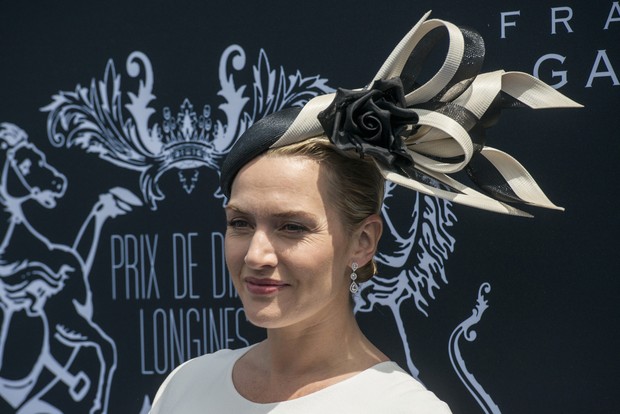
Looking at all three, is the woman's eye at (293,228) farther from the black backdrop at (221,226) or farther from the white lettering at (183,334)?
the white lettering at (183,334)

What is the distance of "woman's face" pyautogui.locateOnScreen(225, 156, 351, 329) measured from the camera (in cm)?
163

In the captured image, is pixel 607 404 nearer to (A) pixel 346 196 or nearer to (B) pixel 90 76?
(A) pixel 346 196

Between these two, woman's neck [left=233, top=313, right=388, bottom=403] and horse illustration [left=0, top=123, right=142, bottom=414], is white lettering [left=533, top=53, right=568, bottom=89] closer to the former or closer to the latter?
woman's neck [left=233, top=313, right=388, bottom=403]

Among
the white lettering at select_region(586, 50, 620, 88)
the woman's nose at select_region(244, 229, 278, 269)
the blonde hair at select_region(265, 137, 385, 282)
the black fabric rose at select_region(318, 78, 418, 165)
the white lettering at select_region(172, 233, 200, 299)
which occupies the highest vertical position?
the white lettering at select_region(586, 50, 620, 88)

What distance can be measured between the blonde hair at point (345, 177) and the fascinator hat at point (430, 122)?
0.07 feet

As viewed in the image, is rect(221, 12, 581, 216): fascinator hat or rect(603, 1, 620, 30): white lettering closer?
rect(221, 12, 581, 216): fascinator hat

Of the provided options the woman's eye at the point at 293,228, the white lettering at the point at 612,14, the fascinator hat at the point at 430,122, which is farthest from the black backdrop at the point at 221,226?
the woman's eye at the point at 293,228

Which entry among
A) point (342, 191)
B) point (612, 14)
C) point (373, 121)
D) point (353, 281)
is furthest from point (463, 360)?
point (612, 14)

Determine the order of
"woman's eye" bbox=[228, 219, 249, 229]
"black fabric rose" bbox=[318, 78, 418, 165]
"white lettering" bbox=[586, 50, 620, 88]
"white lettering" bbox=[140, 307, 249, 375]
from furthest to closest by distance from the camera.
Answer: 1. "white lettering" bbox=[140, 307, 249, 375]
2. "white lettering" bbox=[586, 50, 620, 88]
3. "woman's eye" bbox=[228, 219, 249, 229]
4. "black fabric rose" bbox=[318, 78, 418, 165]

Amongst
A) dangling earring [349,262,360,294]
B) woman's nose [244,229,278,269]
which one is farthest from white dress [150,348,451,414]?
woman's nose [244,229,278,269]

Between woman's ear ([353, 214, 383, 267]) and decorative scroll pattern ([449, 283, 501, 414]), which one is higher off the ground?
woman's ear ([353, 214, 383, 267])

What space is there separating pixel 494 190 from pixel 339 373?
427 millimetres

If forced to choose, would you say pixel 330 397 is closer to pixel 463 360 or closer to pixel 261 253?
pixel 261 253

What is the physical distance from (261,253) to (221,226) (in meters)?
0.57
